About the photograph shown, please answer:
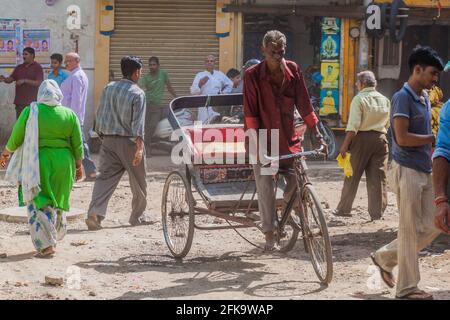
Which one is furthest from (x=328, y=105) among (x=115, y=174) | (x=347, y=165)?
(x=115, y=174)

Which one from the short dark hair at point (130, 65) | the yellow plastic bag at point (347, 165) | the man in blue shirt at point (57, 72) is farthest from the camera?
the man in blue shirt at point (57, 72)

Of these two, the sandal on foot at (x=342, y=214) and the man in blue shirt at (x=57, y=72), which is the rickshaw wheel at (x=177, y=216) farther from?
the man in blue shirt at (x=57, y=72)

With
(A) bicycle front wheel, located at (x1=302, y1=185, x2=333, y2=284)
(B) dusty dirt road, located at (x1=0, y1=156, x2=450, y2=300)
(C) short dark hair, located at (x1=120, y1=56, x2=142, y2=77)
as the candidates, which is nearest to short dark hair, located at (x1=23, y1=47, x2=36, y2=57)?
(B) dusty dirt road, located at (x1=0, y1=156, x2=450, y2=300)

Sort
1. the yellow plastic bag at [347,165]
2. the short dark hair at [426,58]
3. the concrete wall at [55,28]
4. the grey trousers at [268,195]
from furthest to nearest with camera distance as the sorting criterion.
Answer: the concrete wall at [55,28]
the yellow plastic bag at [347,165]
the grey trousers at [268,195]
the short dark hair at [426,58]

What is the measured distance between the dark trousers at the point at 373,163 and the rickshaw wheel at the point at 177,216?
2.80 m

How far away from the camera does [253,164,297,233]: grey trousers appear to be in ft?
27.4

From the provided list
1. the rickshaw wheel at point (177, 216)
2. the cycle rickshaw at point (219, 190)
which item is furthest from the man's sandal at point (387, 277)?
the rickshaw wheel at point (177, 216)

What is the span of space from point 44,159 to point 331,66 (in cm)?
1128

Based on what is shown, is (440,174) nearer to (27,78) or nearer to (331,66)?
(27,78)

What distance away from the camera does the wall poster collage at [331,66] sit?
19.7m

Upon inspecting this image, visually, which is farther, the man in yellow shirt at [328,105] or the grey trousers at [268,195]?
the man in yellow shirt at [328,105]

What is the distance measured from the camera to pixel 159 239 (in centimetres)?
1045

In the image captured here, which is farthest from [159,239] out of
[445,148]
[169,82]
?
[169,82]

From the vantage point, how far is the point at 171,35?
20.0m
